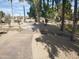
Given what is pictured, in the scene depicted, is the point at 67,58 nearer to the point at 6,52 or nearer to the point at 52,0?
the point at 6,52

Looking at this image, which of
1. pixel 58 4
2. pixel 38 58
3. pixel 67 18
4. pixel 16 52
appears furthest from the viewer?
pixel 58 4

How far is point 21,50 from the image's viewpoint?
2011 cm

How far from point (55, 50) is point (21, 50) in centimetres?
308

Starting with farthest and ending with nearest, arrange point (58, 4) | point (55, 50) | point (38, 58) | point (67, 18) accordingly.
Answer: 1. point (58, 4)
2. point (67, 18)
3. point (55, 50)
4. point (38, 58)

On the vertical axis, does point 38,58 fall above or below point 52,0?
below

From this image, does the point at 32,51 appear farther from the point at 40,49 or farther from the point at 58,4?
the point at 58,4

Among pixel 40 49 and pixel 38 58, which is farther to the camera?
pixel 40 49

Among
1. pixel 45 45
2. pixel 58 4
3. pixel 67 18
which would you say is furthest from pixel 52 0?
pixel 45 45

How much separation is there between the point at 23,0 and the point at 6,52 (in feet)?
162

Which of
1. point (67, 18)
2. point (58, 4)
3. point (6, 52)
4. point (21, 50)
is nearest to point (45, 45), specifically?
point (21, 50)

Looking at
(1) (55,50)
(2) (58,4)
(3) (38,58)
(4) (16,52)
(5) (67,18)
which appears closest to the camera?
(3) (38,58)

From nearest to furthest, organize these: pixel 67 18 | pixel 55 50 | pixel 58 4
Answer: pixel 55 50
pixel 67 18
pixel 58 4

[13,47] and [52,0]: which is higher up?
[52,0]

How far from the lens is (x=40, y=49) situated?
20.4 meters
